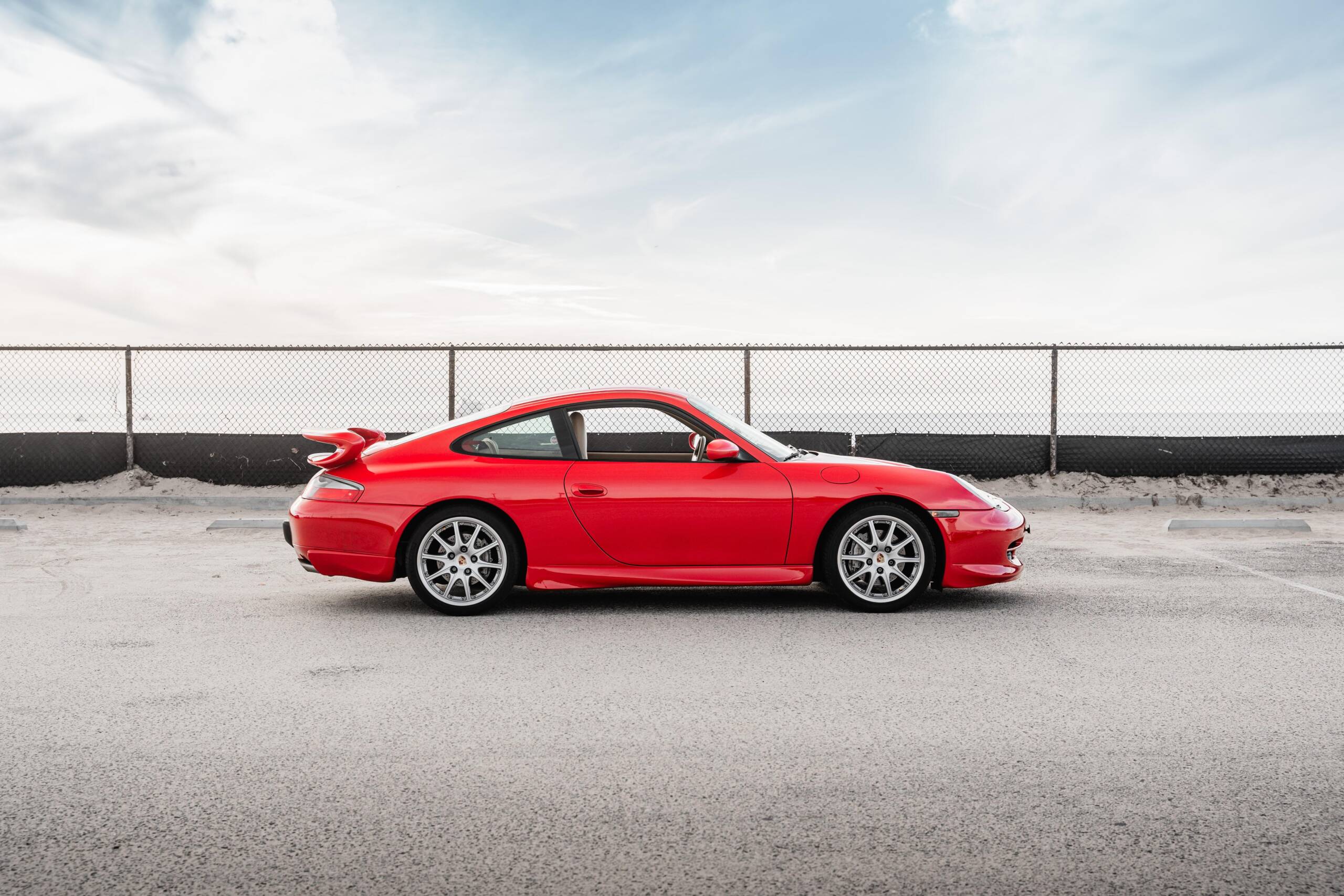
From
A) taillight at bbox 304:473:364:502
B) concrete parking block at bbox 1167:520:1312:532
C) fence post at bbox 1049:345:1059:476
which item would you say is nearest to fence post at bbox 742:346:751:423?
fence post at bbox 1049:345:1059:476

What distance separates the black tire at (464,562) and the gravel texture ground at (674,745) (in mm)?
168

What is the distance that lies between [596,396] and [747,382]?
273 inches

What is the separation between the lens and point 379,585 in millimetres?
7547

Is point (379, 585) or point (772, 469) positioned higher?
point (772, 469)

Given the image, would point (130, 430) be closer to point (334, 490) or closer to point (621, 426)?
point (334, 490)

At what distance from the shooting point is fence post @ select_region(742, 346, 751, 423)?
1336 cm

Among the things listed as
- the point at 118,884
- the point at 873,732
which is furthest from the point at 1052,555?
the point at 118,884

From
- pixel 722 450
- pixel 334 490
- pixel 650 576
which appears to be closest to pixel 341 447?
pixel 334 490

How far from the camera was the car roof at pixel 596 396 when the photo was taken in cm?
660

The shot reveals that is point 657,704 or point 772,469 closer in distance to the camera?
point 657,704

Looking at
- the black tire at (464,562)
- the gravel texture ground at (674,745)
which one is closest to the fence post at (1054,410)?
the gravel texture ground at (674,745)

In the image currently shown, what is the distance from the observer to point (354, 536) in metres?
6.32

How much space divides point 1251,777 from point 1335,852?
1.97 ft

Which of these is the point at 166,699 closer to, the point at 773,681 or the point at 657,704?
the point at 657,704
